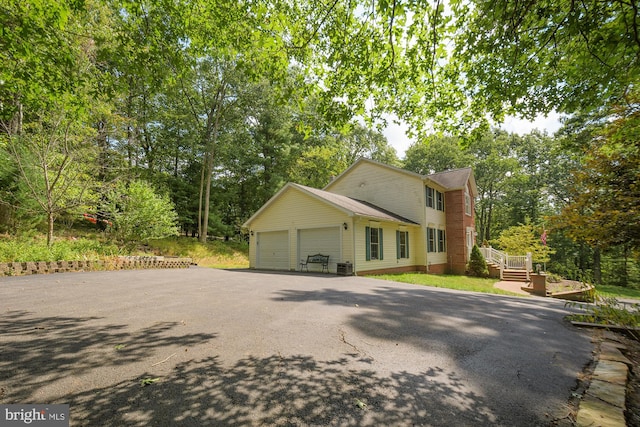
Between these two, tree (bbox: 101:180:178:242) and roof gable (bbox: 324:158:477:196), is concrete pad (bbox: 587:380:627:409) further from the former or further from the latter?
tree (bbox: 101:180:178:242)

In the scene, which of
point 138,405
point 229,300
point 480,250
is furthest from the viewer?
point 480,250

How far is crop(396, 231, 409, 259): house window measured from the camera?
56.1ft

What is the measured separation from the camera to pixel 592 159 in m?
7.60

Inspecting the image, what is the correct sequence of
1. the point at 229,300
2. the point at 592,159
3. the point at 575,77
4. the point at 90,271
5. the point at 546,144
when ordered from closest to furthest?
the point at 575,77, the point at 229,300, the point at 592,159, the point at 90,271, the point at 546,144

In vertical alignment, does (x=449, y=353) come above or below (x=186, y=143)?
below

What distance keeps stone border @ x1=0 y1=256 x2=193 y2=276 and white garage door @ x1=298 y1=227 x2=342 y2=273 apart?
6763 millimetres

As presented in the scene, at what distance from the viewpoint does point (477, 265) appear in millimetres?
18391

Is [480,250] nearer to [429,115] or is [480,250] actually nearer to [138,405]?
[429,115]

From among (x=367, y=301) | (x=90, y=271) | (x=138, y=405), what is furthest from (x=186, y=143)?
(x=138, y=405)

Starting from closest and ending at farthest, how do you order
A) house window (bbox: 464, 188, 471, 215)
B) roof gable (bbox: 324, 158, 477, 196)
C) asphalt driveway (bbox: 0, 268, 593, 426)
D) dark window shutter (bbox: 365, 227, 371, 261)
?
asphalt driveway (bbox: 0, 268, 593, 426) → dark window shutter (bbox: 365, 227, 371, 261) → roof gable (bbox: 324, 158, 477, 196) → house window (bbox: 464, 188, 471, 215)

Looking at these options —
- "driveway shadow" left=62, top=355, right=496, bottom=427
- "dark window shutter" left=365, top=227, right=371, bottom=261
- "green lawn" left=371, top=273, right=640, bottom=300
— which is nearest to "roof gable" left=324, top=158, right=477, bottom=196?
"dark window shutter" left=365, top=227, right=371, bottom=261

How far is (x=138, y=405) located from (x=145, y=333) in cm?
202

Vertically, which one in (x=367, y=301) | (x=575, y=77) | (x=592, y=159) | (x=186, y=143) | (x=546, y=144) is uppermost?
(x=546, y=144)

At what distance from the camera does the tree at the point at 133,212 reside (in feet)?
53.1
